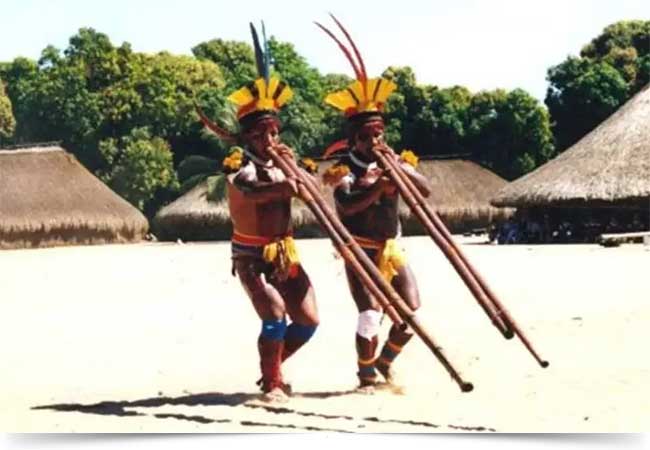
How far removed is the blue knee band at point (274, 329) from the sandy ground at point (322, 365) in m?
0.34

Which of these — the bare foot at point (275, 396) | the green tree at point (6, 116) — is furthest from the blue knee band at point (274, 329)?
the green tree at point (6, 116)

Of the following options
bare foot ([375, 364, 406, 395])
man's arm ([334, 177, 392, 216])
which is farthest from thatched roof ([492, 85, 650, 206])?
man's arm ([334, 177, 392, 216])

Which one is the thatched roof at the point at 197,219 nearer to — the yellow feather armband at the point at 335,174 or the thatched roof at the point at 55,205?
the thatched roof at the point at 55,205

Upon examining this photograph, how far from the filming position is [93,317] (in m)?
11.7

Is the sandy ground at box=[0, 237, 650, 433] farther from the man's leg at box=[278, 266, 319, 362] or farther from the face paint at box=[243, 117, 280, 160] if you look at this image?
the face paint at box=[243, 117, 280, 160]

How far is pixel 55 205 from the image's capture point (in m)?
37.4

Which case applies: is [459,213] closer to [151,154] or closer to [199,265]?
[151,154]

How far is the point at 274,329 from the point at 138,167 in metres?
33.8

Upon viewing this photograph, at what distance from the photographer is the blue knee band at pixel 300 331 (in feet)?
21.9

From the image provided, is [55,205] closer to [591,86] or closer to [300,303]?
[591,86]

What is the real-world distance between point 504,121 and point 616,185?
47.0 feet

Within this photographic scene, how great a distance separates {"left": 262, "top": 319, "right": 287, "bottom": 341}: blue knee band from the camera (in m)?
6.45

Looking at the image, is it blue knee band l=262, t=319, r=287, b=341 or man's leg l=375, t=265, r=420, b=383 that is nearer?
blue knee band l=262, t=319, r=287, b=341

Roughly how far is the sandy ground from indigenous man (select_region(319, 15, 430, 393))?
0.35 metres
